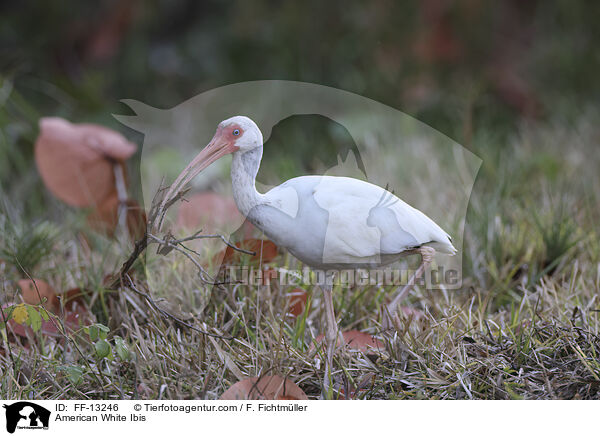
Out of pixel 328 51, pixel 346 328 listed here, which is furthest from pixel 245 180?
pixel 328 51

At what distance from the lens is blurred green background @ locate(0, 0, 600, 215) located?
9.83 ft

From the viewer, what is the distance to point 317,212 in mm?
1038

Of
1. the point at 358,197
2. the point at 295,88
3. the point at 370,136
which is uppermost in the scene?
the point at 295,88

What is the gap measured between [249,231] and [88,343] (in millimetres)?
367

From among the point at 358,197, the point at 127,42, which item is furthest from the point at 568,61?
the point at 358,197

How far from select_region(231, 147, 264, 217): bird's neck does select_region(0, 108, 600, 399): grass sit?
0.77ft

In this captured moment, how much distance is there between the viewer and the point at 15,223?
174 cm

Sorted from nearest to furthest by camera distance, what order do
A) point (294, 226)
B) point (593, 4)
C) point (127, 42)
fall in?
point (294, 226), point (593, 4), point (127, 42)

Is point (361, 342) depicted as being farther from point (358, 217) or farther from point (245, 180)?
point (245, 180)

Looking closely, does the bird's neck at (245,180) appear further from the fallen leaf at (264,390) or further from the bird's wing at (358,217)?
Answer: the fallen leaf at (264,390)

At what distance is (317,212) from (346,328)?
0.38 meters

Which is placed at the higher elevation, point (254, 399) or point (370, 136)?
point (370, 136)
